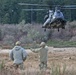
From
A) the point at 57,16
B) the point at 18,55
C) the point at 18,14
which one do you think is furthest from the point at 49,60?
the point at 18,14

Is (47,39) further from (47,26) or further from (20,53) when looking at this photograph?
(20,53)

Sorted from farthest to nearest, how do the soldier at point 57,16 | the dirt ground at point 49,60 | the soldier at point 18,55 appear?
the soldier at point 57,16 < the dirt ground at point 49,60 < the soldier at point 18,55

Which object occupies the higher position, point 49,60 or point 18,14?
point 49,60

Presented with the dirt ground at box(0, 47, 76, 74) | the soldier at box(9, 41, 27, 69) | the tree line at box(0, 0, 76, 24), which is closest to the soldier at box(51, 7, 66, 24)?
the dirt ground at box(0, 47, 76, 74)

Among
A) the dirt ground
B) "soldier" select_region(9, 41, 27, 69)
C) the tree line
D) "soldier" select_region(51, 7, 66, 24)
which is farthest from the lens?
the tree line

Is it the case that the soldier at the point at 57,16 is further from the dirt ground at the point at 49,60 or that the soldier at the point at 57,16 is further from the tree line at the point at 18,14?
the tree line at the point at 18,14

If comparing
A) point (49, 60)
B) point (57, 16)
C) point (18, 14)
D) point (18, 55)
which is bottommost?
point (18, 14)

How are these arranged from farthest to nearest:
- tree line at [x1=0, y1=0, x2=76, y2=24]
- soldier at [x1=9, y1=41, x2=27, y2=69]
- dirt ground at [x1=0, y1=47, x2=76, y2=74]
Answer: tree line at [x1=0, y1=0, x2=76, y2=24]
dirt ground at [x1=0, y1=47, x2=76, y2=74]
soldier at [x1=9, y1=41, x2=27, y2=69]

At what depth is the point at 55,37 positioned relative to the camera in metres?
57.1

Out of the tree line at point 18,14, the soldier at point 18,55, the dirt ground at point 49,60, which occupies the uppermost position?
the soldier at point 18,55

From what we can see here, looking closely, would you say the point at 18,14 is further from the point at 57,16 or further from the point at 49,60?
the point at 49,60

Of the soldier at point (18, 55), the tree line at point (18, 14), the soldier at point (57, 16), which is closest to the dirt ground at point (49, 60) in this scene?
the soldier at point (18, 55)

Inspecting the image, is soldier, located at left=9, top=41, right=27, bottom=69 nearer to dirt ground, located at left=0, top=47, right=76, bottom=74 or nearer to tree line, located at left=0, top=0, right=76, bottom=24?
dirt ground, located at left=0, top=47, right=76, bottom=74

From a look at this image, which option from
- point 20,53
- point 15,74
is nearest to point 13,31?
point 20,53
